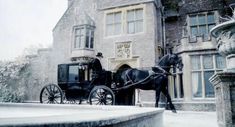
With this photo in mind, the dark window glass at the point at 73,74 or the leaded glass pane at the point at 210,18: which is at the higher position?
the leaded glass pane at the point at 210,18

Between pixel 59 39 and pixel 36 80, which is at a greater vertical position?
pixel 59 39

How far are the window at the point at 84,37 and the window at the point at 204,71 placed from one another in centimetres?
683

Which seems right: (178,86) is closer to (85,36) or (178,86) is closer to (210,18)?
(210,18)

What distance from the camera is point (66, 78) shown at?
32.3 feet

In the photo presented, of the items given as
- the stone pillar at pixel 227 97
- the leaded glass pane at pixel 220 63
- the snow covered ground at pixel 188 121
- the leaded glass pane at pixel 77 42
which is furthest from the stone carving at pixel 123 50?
the stone pillar at pixel 227 97

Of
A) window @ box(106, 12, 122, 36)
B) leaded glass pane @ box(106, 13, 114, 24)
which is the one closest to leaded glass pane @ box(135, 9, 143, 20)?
window @ box(106, 12, 122, 36)

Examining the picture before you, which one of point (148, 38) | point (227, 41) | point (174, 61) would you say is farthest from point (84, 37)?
point (227, 41)

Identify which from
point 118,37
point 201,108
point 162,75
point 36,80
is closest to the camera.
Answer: point 162,75

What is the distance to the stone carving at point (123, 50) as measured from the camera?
49.3 feet

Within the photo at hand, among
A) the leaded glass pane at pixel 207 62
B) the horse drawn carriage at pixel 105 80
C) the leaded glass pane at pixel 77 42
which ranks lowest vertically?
the horse drawn carriage at pixel 105 80

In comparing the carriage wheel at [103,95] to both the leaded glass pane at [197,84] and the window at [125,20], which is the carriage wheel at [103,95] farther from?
the window at [125,20]

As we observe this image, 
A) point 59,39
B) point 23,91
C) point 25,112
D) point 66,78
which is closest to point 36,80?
point 23,91

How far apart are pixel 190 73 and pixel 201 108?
203 cm

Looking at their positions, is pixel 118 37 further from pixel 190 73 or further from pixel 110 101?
pixel 110 101
